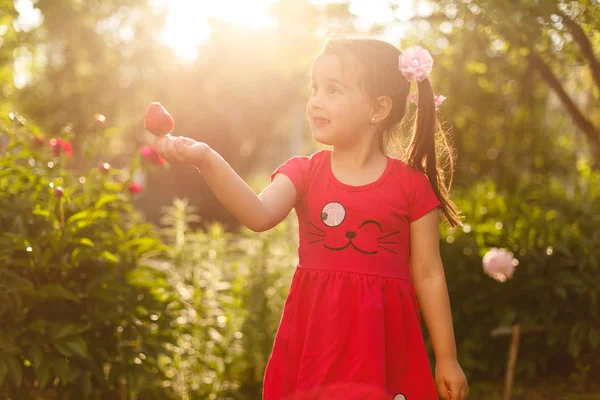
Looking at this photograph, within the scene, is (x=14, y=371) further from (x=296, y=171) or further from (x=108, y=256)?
(x=296, y=171)

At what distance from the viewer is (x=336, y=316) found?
2002 mm

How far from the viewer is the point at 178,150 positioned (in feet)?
5.70

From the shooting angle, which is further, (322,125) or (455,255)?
(455,255)

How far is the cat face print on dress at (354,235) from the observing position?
2.06 m

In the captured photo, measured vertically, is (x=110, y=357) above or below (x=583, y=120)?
below

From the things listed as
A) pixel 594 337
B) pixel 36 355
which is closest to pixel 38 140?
pixel 36 355

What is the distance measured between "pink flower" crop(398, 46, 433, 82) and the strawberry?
80 centimetres

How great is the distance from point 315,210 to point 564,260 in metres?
3.14

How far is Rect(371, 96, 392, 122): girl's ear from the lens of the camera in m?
2.16

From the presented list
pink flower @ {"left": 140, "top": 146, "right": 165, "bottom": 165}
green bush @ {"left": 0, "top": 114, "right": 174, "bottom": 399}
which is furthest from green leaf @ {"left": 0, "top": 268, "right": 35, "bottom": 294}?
pink flower @ {"left": 140, "top": 146, "right": 165, "bottom": 165}

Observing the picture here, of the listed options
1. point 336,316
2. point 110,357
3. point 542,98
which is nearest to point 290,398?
point 336,316

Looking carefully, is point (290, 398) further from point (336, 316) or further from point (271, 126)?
point (271, 126)

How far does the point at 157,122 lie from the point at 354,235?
2.26 feet

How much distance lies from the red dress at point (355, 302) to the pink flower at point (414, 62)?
0.31 meters
